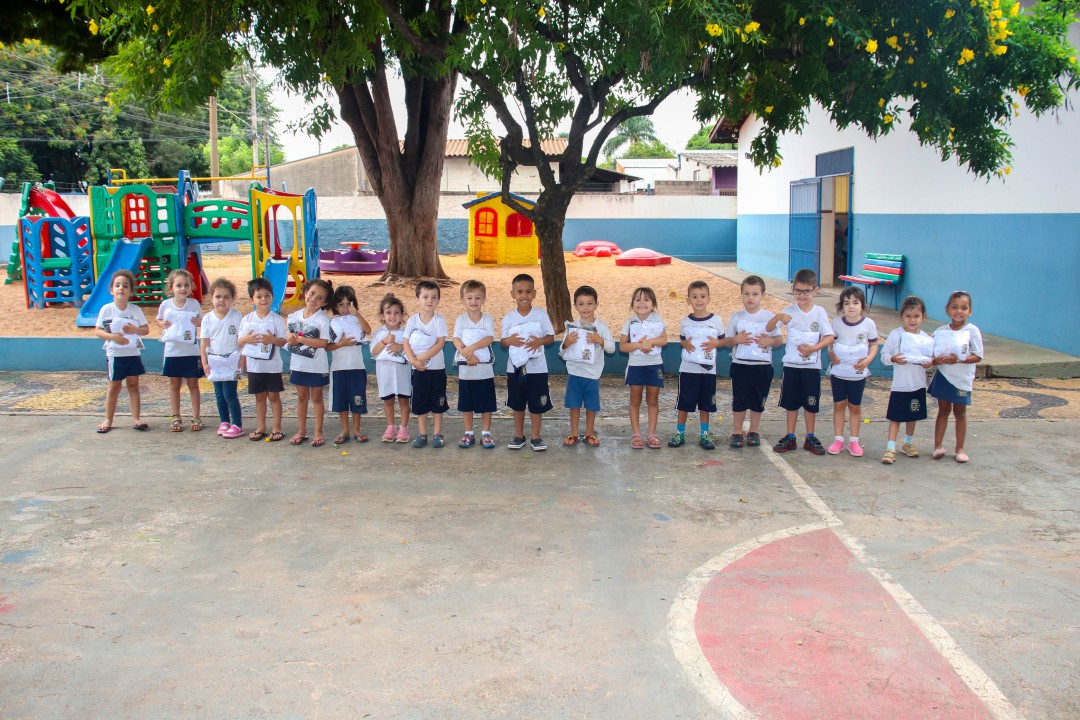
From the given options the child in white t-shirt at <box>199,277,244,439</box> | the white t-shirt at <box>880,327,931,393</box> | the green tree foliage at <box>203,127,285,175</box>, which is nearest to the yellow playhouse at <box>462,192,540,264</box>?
the child in white t-shirt at <box>199,277,244,439</box>

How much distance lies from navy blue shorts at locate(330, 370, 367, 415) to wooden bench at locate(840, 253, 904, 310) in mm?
9271

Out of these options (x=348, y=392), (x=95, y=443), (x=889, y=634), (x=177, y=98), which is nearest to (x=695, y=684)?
(x=889, y=634)

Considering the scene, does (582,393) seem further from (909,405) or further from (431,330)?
(909,405)

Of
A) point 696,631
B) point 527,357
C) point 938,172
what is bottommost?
point 696,631

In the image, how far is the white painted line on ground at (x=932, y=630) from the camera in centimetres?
318

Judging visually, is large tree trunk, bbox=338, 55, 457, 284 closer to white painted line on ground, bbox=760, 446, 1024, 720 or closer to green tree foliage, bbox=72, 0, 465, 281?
green tree foliage, bbox=72, 0, 465, 281

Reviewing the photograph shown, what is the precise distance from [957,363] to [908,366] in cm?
31

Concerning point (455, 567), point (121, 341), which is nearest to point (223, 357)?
point (121, 341)

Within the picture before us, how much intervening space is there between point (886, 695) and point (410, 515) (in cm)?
282

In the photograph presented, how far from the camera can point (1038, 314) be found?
1006 cm

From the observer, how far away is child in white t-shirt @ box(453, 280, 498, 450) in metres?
6.61

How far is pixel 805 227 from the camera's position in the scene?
1798 centimetres

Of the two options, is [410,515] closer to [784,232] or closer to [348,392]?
[348,392]

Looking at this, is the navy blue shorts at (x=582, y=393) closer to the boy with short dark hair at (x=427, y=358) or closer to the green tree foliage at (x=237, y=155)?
the boy with short dark hair at (x=427, y=358)
